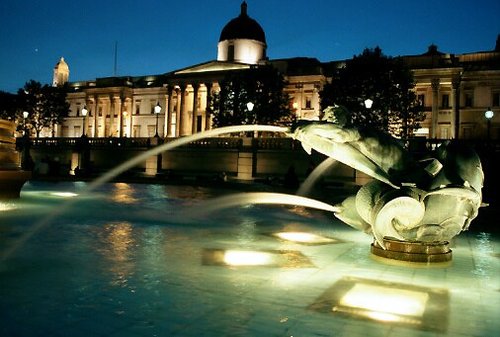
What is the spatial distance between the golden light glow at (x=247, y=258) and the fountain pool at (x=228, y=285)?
0.12 feet

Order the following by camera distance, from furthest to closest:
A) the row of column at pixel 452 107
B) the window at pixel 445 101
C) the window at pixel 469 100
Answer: the window at pixel 445 101 < the window at pixel 469 100 < the row of column at pixel 452 107

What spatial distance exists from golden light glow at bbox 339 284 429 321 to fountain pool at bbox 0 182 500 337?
0.02 meters

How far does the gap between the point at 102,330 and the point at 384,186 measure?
20.7ft

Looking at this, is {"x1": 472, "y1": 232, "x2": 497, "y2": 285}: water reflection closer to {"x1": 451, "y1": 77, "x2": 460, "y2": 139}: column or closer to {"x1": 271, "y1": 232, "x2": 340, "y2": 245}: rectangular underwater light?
{"x1": 271, "y1": 232, "x2": 340, "y2": 245}: rectangular underwater light

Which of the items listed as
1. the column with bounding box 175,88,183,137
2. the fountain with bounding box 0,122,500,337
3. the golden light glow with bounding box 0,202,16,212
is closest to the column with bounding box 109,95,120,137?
the column with bounding box 175,88,183,137

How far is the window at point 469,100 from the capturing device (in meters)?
66.8

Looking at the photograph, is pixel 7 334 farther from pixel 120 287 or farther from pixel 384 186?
pixel 384 186

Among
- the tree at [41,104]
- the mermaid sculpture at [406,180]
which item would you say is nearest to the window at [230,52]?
the tree at [41,104]

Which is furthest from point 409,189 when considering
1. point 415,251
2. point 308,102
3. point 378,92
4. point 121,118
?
point 121,118

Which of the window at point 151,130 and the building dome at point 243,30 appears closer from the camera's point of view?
the building dome at point 243,30

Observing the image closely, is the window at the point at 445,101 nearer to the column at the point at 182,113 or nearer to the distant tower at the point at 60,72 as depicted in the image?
the column at the point at 182,113

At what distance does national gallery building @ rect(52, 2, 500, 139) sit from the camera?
2584 inches

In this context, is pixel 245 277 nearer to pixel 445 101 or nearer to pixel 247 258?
pixel 247 258

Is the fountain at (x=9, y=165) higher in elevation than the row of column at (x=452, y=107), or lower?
lower
